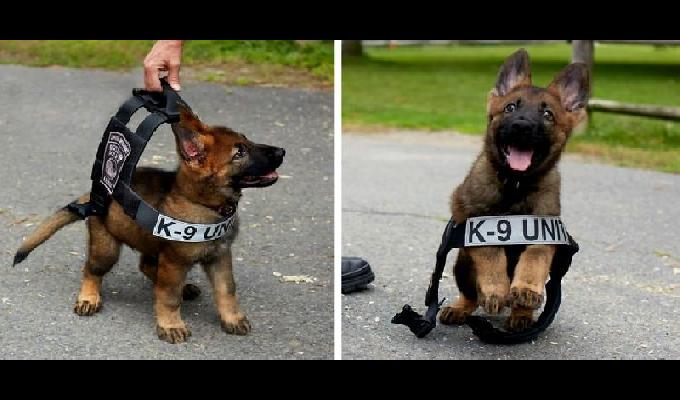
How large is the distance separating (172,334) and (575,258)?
3.29 metres

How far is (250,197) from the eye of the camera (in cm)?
699

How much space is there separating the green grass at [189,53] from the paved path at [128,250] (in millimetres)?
178

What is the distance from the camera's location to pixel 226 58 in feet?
36.5

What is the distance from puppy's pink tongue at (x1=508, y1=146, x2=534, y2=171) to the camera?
3.97 metres

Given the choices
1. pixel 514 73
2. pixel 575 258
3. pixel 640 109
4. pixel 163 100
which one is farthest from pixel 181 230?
pixel 640 109

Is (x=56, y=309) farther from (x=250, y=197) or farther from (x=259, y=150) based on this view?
(x=250, y=197)

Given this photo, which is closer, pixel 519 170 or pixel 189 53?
pixel 519 170

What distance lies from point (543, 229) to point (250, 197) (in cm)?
330

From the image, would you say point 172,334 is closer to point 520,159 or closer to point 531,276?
point 531,276

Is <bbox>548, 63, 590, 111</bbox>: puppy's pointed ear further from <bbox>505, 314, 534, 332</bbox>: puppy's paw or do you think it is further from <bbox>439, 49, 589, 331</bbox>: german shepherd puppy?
<bbox>505, 314, 534, 332</bbox>: puppy's paw

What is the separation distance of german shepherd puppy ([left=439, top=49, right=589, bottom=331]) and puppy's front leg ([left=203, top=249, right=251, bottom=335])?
1.16 meters

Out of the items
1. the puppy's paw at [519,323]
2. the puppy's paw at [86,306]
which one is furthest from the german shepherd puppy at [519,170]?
the puppy's paw at [86,306]
